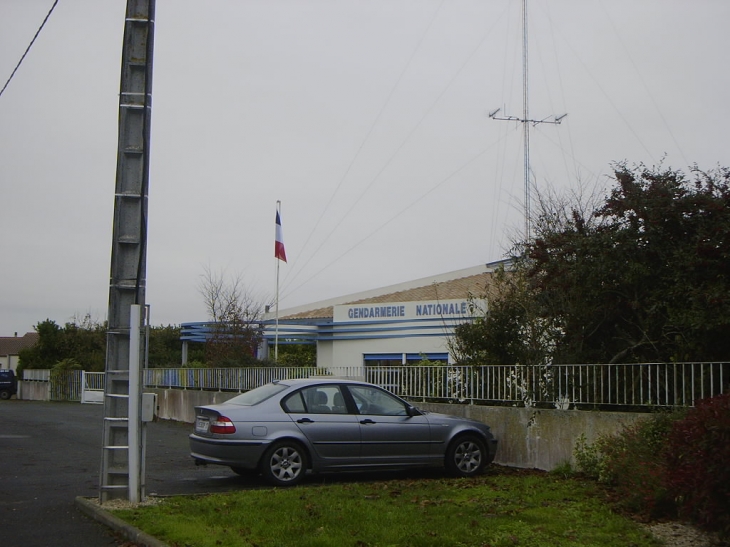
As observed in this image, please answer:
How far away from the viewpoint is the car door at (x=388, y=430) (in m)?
12.3

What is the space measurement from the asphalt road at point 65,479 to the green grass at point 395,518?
650 mm

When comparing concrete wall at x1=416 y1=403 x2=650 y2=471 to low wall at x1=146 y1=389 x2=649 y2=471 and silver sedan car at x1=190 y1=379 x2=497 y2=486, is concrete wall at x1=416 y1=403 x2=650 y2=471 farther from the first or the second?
silver sedan car at x1=190 y1=379 x2=497 y2=486

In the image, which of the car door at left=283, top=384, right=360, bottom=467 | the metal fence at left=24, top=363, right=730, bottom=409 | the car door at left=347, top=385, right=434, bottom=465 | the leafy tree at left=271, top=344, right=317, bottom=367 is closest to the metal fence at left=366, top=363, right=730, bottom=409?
the metal fence at left=24, top=363, right=730, bottom=409

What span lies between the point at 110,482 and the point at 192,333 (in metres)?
28.4

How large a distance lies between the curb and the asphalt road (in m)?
0.08

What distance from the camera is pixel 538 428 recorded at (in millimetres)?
13680

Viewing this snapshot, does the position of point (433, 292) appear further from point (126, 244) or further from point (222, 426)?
point (126, 244)

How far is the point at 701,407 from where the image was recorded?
7.90m

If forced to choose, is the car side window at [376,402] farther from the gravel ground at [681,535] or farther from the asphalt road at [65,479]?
the gravel ground at [681,535]

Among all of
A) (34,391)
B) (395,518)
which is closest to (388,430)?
(395,518)

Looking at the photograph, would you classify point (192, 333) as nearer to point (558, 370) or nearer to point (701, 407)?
point (558, 370)

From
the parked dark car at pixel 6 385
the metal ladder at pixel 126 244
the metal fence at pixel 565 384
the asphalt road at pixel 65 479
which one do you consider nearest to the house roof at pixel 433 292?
the asphalt road at pixel 65 479

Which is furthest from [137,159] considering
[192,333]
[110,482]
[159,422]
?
[192,333]

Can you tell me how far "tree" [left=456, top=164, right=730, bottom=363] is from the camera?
12.0 meters
